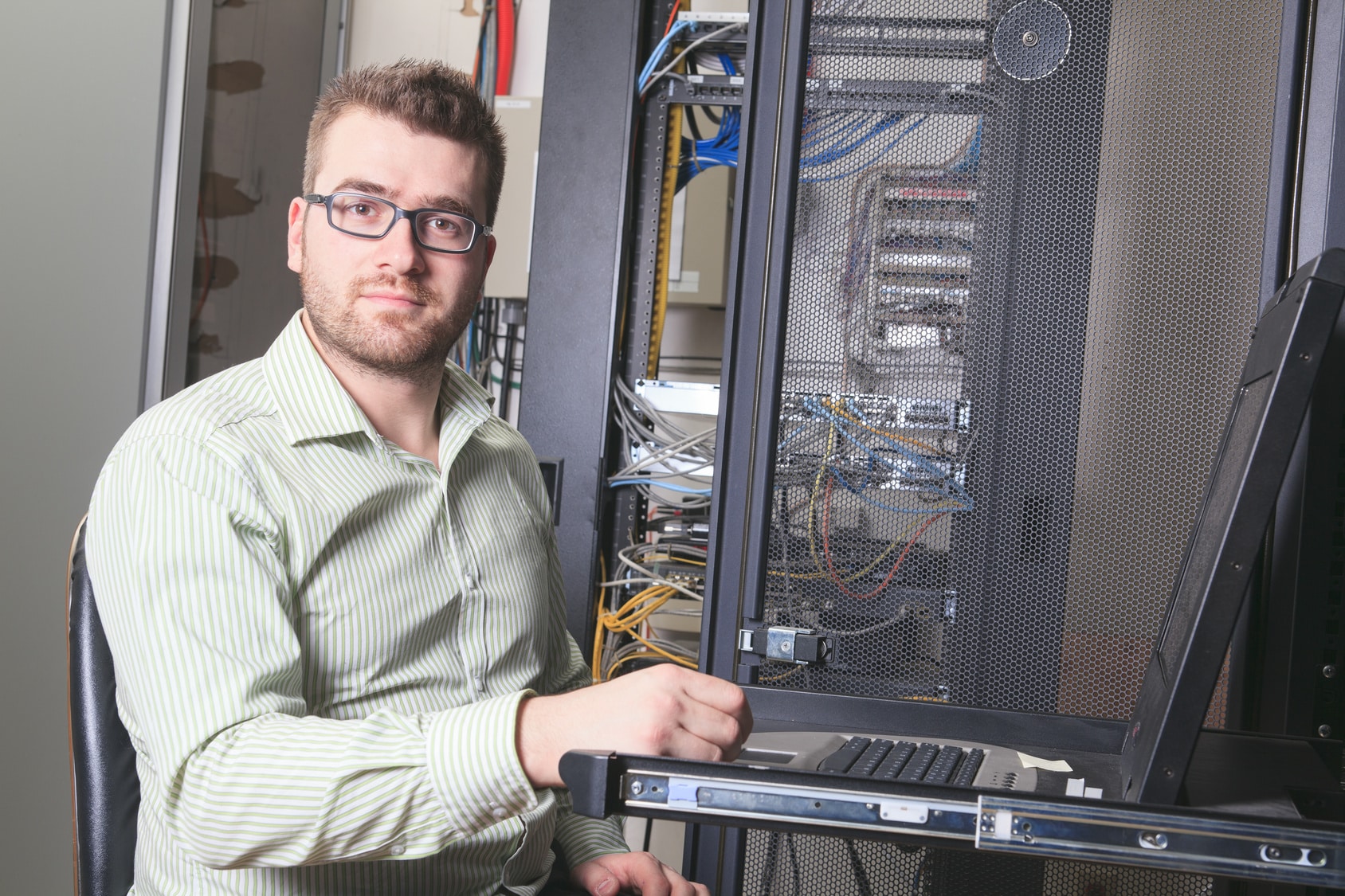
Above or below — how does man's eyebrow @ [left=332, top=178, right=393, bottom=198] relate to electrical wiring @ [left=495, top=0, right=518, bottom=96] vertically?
below

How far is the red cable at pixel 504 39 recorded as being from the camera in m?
3.17

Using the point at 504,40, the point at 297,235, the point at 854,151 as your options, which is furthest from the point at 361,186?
the point at 504,40

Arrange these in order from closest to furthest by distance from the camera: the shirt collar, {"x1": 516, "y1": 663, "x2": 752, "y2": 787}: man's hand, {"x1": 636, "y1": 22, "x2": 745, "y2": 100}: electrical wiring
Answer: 1. {"x1": 516, "y1": 663, "x2": 752, "y2": 787}: man's hand
2. the shirt collar
3. {"x1": 636, "y1": 22, "x2": 745, "y2": 100}: electrical wiring

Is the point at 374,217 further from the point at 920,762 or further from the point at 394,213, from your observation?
the point at 920,762

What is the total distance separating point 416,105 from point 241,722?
655mm

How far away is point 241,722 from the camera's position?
82cm

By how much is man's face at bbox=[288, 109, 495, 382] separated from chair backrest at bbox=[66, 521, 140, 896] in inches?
12.9

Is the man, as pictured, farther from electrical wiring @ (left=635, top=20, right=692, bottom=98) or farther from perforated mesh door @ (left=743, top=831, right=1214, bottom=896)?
A: electrical wiring @ (left=635, top=20, right=692, bottom=98)

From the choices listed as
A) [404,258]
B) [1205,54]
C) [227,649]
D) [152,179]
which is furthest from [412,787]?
[152,179]

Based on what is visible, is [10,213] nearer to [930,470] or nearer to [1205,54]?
[930,470]

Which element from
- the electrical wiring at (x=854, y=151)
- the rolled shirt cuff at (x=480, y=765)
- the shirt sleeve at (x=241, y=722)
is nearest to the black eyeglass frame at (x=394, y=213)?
the shirt sleeve at (x=241, y=722)

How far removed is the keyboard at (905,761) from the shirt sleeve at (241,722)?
0.28 m

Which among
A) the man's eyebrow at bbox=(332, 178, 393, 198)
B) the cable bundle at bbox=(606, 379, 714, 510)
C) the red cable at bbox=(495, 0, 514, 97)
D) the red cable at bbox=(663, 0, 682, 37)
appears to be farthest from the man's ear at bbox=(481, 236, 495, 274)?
the red cable at bbox=(495, 0, 514, 97)

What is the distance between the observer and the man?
791mm
